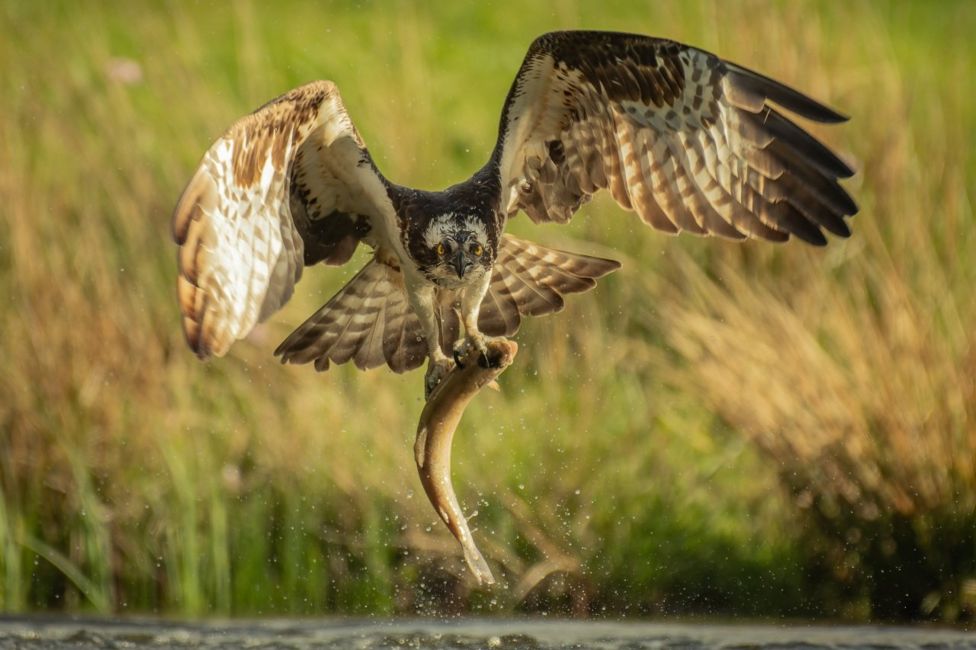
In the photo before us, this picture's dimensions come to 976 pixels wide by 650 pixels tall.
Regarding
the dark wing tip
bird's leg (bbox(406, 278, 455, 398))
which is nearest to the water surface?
bird's leg (bbox(406, 278, 455, 398))

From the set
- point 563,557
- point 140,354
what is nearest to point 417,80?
point 140,354

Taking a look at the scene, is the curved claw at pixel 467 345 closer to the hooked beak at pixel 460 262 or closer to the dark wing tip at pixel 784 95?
the hooked beak at pixel 460 262

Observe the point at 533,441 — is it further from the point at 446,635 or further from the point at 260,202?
the point at 260,202

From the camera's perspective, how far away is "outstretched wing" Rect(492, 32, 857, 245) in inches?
242

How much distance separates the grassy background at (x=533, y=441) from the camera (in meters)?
7.21

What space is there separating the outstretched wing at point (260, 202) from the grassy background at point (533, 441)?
1.36 meters

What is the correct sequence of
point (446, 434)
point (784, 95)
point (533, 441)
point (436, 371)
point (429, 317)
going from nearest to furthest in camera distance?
point (446, 434) < point (784, 95) < point (436, 371) < point (429, 317) < point (533, 441)

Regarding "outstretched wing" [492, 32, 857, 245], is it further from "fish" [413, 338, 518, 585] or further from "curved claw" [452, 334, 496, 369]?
"fish" [413, 338, 518, 585]

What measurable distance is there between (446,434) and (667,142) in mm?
1562

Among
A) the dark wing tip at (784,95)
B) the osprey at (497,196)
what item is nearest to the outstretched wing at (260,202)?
the osprey at (497,196)

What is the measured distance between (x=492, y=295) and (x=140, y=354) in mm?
1654

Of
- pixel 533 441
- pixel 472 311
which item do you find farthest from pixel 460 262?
pixel 533 441

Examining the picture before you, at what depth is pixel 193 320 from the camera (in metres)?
5.46

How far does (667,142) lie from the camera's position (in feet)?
21.5
